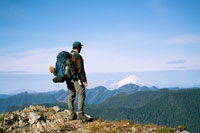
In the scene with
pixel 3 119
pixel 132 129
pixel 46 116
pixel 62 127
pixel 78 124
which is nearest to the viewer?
pixel 132 129

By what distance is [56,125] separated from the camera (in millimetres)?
11703

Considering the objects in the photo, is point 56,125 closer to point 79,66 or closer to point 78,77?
point 78,77

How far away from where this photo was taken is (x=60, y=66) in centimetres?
1159

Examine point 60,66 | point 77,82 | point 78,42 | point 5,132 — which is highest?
point 78,42

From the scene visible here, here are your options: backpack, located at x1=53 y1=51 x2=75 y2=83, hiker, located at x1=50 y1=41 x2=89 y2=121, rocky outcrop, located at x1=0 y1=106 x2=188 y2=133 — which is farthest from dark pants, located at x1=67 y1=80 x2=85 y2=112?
rocky outcrop, located at x1=0 y1=106 x2=188 y2=133

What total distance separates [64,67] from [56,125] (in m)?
3.36

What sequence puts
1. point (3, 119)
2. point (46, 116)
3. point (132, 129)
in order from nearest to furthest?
point (132, 129), point (3, 119), point (46, 116)

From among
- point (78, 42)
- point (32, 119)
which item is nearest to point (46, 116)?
point (32, 119)

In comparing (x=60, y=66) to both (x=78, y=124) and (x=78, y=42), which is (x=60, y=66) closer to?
(x=78, y=42)

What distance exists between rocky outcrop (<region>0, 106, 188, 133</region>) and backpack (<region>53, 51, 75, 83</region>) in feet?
8.54

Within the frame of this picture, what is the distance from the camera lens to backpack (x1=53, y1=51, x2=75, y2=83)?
11.3m

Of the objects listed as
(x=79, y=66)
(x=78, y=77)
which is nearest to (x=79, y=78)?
(x=78, y=77)

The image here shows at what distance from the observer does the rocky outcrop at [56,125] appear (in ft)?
33.4

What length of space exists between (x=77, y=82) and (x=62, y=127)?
8.35 ft
